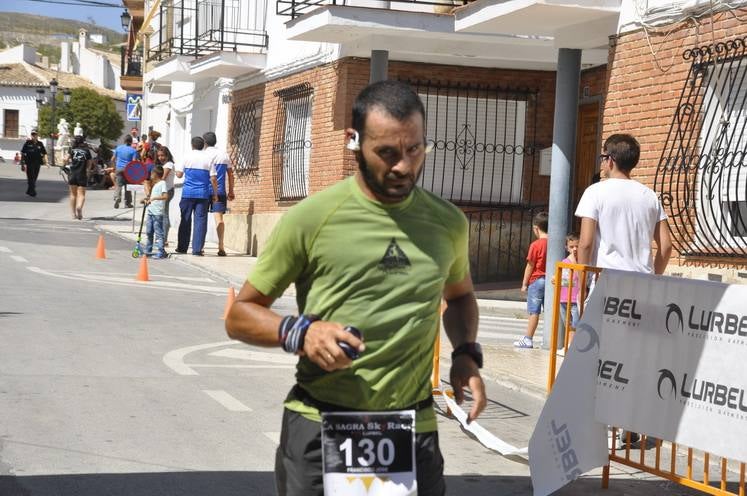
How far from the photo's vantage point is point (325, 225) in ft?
11.7

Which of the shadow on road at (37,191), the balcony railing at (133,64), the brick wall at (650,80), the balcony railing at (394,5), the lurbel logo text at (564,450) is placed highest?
the balcony railing at (133,64)

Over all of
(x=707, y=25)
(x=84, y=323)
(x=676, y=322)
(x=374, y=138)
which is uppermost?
(x=707, y=25)

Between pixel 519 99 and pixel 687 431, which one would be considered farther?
pixel 519 99

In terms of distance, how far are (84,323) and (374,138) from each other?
957 centimetres

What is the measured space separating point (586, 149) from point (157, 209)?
697 centimetres

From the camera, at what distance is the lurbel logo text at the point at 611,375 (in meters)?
6.68

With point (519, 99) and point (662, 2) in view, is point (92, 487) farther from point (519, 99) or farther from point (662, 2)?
point (519, 99)

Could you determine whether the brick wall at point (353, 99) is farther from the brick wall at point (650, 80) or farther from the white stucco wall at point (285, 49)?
the brick wall at point (650, 80)

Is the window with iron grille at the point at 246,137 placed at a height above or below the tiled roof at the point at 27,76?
below

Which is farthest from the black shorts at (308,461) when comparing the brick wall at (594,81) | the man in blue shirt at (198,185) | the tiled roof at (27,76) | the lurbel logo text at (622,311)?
the tiled roof at (27,76)

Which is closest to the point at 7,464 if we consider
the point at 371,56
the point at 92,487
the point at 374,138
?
the point at 92,487

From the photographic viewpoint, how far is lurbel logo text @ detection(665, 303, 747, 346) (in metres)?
5.93

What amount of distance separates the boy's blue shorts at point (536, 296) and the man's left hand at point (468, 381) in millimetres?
8399

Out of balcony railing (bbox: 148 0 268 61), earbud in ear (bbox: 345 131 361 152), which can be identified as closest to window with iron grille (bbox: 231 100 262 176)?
balcony railing (bbox: 148 0 268 61)
